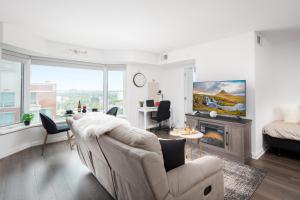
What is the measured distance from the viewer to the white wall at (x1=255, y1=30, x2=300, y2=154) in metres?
3.25

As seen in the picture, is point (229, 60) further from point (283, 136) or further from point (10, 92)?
point (10, 92)

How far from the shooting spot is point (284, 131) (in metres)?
3.05

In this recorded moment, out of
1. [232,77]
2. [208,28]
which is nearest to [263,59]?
[232,77]

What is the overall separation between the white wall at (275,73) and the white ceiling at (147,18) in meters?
0.62

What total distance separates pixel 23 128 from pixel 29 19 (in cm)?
225

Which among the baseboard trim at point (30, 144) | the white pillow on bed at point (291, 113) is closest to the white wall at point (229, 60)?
the white pillow on bed at point (291, 113)

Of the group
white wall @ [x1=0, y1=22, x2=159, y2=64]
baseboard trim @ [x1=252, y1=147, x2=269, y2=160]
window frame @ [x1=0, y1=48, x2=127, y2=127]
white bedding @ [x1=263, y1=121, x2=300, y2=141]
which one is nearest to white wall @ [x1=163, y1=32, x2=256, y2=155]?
baseboard trim @ [x1=252, y1=147, x2=269, y2=160]

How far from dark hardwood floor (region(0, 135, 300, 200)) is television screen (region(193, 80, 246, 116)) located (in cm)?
105

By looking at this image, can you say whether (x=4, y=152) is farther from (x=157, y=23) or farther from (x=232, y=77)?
(x=232, y=77)

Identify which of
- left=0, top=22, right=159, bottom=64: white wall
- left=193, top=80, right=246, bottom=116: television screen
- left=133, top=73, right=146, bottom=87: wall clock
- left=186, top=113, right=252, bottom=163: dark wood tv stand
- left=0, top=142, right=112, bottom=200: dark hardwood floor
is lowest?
left=0, top=142, right=112, bottom=200: dark hardwood floor

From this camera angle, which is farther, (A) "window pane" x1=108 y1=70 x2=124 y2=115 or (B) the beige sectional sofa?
(A) "window pane" x1=108 y1=70 x2=124 y2=115

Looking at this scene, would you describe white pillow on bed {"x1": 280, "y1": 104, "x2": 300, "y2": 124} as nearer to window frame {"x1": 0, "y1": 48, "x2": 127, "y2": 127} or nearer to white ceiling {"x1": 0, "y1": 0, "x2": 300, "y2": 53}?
white ceiling {"x1": 0, "y1": 0, "x2": 300, "y2": 53}

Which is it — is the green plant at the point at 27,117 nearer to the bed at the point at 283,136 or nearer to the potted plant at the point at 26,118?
the potted plant at the point at 26,118

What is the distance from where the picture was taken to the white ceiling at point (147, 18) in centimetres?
225
